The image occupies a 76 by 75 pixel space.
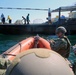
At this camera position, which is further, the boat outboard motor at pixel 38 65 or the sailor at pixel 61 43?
the sailor at pixel 61 43

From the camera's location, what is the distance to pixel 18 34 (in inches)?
1234

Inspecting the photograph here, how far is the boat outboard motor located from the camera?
2.34m

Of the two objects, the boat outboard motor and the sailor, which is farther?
the sailor

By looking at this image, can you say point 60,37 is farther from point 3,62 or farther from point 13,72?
point 13,72

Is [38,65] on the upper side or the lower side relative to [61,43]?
upper

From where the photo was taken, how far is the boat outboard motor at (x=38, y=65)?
2.34m

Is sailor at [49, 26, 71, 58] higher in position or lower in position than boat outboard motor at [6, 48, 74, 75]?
lower

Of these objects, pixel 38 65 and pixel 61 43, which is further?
pixel 61 43

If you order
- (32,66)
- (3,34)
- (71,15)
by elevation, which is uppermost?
(32,66)

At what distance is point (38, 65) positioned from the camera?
235cm

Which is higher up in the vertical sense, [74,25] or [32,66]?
[32,66]

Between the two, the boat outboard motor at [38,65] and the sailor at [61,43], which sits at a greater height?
the boat outboard motor at [38,65]

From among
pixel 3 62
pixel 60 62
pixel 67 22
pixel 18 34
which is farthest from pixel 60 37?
pixel 18 34

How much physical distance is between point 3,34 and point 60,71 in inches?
1179
